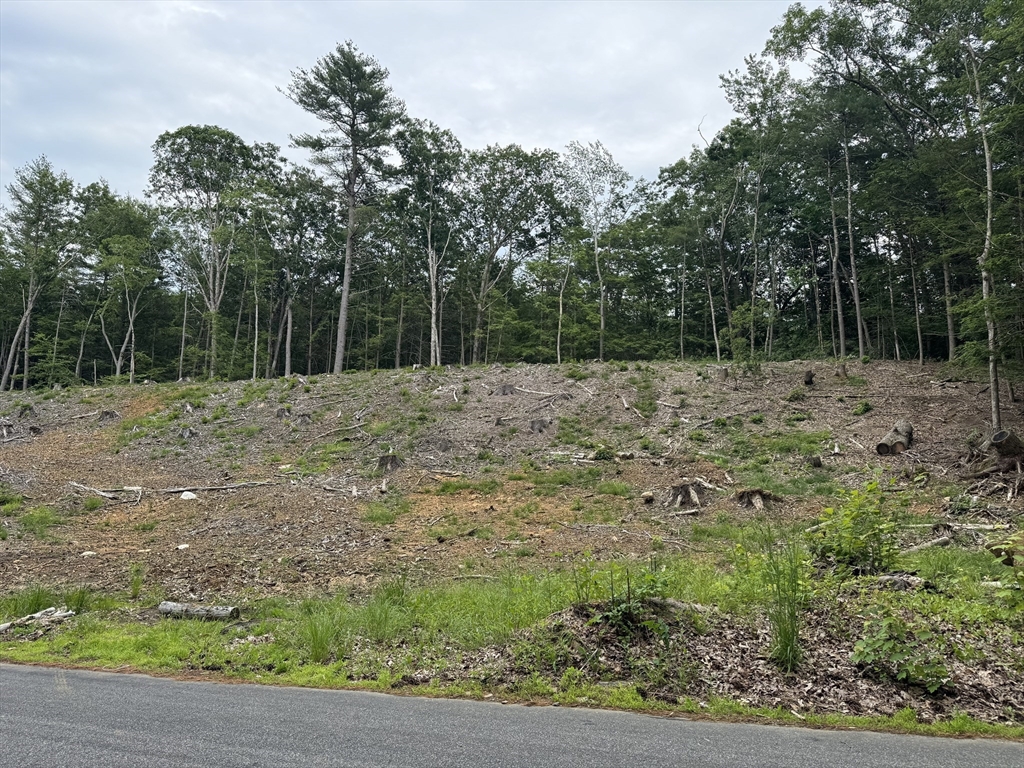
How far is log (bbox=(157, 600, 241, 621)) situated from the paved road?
1905 mm

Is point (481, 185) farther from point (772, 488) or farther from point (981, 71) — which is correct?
point (772, 488)

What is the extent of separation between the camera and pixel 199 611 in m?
6.27

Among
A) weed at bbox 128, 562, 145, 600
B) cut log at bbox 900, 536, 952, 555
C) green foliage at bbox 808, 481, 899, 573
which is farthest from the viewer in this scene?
cut log at bbox 900, 536, 952, 555

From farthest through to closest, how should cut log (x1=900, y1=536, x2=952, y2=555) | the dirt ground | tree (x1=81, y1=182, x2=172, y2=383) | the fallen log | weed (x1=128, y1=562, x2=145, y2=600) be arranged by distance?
1. tree (x1=81, y1=182, x2=172, y2=383)
2. the dirt ground
3. cut log (x1=900, y1=536, x2=952, y2=555)
4. weed (x1=128, y1=562, x2=145, y2=600)
5. the fallen log

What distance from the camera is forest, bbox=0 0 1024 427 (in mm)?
22719

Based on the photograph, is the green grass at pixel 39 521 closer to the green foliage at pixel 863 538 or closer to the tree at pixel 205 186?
the green foliage at pixel 863 538

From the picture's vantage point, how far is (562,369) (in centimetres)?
1966

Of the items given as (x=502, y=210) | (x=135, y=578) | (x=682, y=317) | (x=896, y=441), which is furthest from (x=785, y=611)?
(x=502, y=210)

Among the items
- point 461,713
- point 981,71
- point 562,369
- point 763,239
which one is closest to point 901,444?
point 981,71

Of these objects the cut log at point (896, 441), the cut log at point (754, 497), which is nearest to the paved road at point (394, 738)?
the cut log at point (754, 497)

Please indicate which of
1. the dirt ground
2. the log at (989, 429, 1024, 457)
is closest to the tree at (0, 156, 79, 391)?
the dirt ground

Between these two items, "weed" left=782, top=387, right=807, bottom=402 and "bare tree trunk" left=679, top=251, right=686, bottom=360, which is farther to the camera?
"bare tree trunk" left=679, top=251, right=686, bottom=360

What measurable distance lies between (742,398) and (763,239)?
1920cm

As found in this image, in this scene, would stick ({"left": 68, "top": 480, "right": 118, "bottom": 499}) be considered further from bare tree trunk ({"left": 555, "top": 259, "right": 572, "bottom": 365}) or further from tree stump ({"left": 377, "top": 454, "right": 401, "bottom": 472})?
bare tree trunk ({"left": 555, "top": 259, "right": 572, "bottom": 365})
